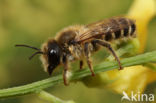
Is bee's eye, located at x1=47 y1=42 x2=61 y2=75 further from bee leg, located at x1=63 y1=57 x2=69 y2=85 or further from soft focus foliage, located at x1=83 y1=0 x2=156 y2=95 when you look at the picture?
soft focus foliage, located at x1=83 y1=0 x2=156 y2=95

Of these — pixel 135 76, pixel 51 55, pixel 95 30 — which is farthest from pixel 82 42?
pixel 135 76

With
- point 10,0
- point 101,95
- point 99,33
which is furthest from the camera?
point 10,0

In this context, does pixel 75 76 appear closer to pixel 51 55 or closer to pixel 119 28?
pixel 51 55

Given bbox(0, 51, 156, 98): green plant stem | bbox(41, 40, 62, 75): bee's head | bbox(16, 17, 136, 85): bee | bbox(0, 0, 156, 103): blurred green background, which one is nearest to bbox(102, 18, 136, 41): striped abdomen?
bbox(16, 17, 136, 85): bee

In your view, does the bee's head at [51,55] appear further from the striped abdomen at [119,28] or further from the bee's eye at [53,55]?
the striped abdomen at [119,28]

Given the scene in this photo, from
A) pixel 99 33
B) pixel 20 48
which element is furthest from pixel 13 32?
pixel 99 33

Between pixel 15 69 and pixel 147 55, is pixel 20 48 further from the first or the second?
pixel 147 55

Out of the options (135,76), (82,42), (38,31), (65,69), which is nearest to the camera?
(65,69)
